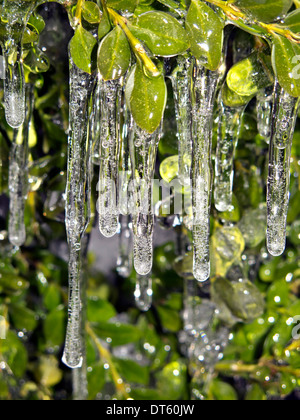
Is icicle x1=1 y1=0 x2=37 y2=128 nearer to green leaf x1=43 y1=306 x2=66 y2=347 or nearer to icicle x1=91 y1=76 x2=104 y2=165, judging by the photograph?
icicle x1=91 y1=76 x2=104 y2=165

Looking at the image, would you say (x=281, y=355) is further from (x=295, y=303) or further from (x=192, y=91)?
(x=192, y=91)

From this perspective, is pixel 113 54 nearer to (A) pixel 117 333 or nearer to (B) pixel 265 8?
(B) pixel 265 8

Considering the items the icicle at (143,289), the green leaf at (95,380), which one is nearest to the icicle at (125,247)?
the icicle at (143,289)

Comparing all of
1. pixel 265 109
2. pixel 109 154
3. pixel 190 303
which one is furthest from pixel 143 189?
pixel 190 303

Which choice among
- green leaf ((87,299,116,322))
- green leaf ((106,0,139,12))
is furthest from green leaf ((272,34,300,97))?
green leaf ((87,299,116,322))

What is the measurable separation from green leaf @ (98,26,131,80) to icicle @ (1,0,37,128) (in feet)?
0.24

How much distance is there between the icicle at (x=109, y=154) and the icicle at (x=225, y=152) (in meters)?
0.11

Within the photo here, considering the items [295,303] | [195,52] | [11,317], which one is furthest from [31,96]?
[295,303]

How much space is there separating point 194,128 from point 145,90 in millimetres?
62

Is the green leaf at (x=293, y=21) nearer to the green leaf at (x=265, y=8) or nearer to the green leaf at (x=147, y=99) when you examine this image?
the green leaf at (x=265, y=8)

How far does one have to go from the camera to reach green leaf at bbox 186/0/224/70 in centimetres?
34

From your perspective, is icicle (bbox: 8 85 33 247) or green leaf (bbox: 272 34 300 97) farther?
icicle (bbox: 8 85 33 247)

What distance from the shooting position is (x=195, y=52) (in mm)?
344
